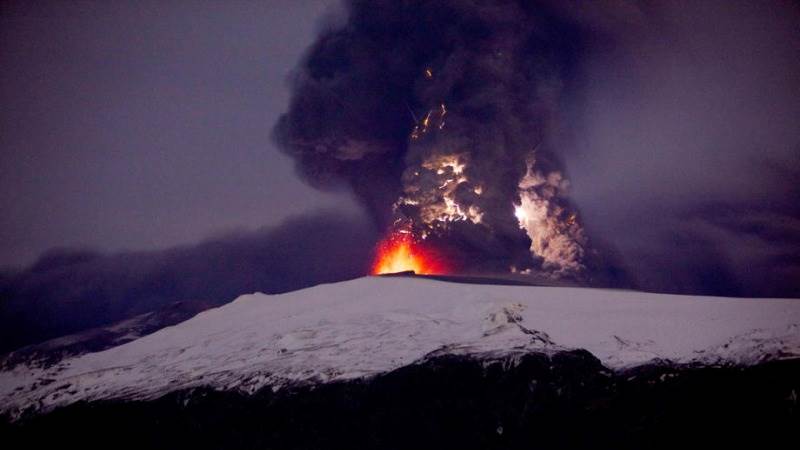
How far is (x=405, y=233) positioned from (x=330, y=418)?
84.4ft

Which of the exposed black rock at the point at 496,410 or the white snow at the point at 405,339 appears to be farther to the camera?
the white snow at the point at 405,339

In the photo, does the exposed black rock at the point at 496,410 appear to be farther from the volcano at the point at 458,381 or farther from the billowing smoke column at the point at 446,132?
the billowing smoke column at the point at 446,132

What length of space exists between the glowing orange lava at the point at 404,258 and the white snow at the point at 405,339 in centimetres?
1807

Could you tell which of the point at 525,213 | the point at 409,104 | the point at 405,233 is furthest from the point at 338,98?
the point at 525,213

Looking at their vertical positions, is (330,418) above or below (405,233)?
below

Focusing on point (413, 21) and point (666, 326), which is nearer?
point (666, 326)

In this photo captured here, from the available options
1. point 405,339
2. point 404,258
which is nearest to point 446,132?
point 404,258

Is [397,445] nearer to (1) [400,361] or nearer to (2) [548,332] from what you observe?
(1) [400,361]

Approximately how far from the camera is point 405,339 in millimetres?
12664

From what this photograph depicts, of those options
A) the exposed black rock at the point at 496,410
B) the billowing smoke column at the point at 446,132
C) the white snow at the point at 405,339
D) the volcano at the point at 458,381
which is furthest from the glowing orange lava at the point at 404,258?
the exposed black rock at the point at 496,410

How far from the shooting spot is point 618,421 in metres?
10.5

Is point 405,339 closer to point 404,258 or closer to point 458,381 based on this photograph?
point 458,381

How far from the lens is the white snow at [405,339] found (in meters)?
11.3

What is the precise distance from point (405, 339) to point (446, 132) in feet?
83.9
